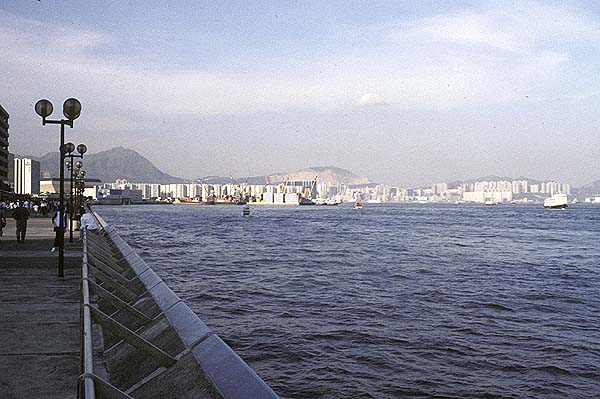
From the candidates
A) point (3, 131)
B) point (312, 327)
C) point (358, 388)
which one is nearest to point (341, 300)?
point (312, 327)

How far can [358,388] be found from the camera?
1014 centimetres

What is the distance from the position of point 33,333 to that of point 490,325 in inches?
443

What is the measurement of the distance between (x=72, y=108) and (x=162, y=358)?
9.50 metres

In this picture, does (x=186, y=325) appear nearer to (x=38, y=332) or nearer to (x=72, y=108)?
(x=38, y=332)

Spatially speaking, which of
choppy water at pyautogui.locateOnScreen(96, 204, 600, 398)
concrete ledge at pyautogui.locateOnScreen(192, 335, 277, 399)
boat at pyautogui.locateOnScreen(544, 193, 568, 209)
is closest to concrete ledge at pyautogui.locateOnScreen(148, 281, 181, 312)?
concrete ledge at pyautogui.locateOnScreen(192, 335, 277, 399)

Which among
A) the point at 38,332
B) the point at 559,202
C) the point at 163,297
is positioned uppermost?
the point at 559,202

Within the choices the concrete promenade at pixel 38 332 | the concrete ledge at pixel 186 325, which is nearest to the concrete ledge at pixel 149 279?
the concrete promenade at pixel 38 332

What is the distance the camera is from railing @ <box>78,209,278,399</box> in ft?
13.4

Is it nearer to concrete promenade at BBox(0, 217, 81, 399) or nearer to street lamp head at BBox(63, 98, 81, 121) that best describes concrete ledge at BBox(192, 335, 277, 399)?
concrete promenade at BBox(0, 217, 81, 399)

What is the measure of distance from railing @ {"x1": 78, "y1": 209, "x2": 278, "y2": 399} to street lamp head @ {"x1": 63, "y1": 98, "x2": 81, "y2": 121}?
653 centimetres

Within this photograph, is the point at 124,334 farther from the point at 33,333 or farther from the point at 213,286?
the point at 213,286

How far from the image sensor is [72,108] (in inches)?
541

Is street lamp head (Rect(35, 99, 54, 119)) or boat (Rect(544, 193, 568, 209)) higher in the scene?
street lamp head (Rect(35, 99, 54, 119))

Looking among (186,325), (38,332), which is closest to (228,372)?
(186,325)
